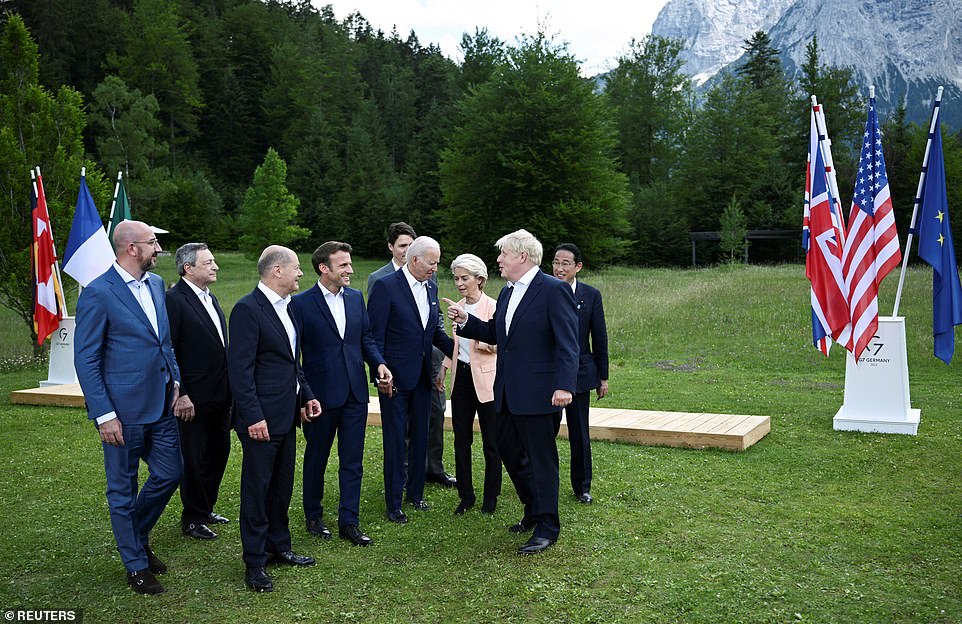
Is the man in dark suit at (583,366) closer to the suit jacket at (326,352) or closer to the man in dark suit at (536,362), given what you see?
the man in dark suit at (536,362)

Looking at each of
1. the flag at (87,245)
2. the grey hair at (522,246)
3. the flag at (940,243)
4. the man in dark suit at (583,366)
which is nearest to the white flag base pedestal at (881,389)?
the flag at (940,243)

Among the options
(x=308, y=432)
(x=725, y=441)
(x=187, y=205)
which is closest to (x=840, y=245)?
(x=725, y=441)

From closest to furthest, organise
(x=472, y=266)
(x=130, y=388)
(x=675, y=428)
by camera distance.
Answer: (x=130, y=388), (x=472, y=266), (x=675, y=428)

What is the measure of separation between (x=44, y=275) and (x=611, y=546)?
10661 millimetres

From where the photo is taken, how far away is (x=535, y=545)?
17.6 feet

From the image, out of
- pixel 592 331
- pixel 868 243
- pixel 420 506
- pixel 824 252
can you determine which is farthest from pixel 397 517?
pixel 868 243

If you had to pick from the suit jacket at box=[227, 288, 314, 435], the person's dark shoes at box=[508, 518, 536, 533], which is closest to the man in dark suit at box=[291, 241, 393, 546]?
the suit jacket at box=[227, 288, 314, 435]

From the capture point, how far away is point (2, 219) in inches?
606

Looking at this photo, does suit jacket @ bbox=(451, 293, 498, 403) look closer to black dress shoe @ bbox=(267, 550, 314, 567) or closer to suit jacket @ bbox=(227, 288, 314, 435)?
suit jacket @ bbox=(227, 288, 314, 435)

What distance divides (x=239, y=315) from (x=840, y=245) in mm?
6969

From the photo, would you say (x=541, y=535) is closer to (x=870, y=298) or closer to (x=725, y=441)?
(x=725, y=441)

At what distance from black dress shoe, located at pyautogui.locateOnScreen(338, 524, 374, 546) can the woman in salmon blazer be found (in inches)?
36.1

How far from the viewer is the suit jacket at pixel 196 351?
19.0 ft

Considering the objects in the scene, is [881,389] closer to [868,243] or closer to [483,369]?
[868,243]
